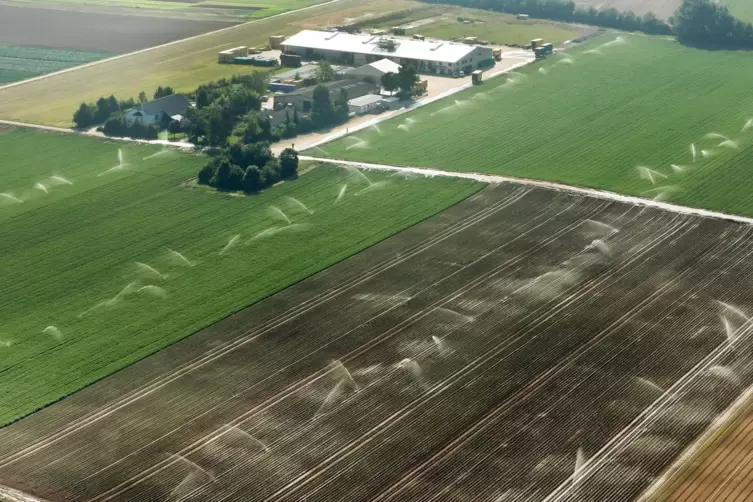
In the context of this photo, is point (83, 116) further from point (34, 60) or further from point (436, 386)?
point (436, 386)

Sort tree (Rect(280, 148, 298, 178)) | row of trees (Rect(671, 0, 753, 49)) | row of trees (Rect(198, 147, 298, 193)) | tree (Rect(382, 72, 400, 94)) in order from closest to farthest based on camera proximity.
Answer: row of trees (Rect(198, 147, 298, 193)), tree (Rect(280, 148, 298, 178)), tree (Rect(382, 72, 400, 94)), row of trees (Rect(671, 0, 753, 49))

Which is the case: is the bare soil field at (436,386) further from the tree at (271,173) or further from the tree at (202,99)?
the tree at (202,99)

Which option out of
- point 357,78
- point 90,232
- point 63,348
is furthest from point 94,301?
point 357,78

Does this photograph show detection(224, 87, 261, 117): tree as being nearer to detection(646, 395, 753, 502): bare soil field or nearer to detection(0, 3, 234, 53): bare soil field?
detection(0, 3, 234, 53): bare soil field

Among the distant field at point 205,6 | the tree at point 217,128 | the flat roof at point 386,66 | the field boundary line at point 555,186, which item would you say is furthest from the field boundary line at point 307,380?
the distant field at point 205,6

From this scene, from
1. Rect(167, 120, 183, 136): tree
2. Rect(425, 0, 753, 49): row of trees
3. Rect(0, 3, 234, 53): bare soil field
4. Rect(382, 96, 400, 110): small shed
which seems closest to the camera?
Rect(167, 120, 183, 136): tree

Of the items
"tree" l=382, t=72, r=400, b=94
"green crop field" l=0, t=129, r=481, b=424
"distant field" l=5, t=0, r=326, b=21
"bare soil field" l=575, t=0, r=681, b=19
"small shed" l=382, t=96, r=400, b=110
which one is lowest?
"green crop field" l=0, t=129, r=481, b=424

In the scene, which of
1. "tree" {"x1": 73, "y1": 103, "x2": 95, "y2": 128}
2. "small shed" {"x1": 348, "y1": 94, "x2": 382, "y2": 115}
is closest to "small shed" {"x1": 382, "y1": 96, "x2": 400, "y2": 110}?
"small shed" {"x1": 348, "y1": 94, "x2": 382, "y2": 115}

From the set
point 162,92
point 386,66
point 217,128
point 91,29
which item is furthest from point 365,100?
point 91,29
